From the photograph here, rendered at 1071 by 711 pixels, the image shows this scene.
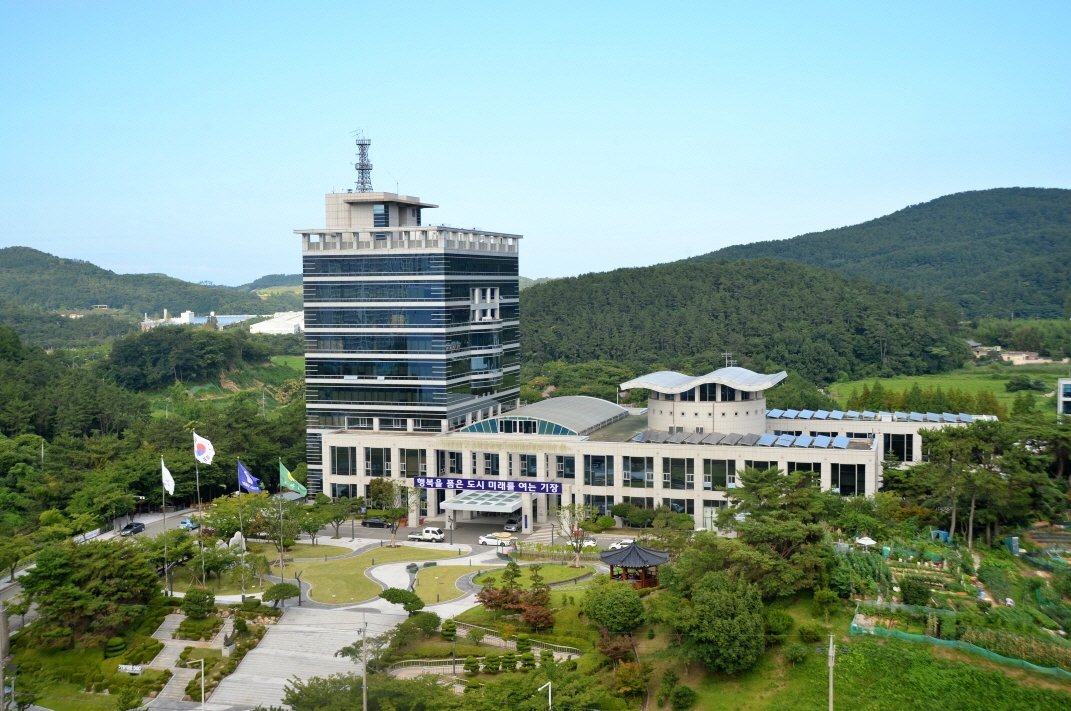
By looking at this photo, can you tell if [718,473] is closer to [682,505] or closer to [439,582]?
[682,505]

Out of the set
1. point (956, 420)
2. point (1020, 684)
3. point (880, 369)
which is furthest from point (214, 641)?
point (880, 369)

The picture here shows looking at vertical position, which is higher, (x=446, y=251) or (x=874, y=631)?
(x=446, y=251)

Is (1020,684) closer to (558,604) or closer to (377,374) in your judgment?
(558,604)

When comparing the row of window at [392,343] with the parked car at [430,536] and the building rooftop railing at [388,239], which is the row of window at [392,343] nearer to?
the building rooftop railing at [388,239]

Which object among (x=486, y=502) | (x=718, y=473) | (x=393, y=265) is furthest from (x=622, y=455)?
(x=393, y=265)

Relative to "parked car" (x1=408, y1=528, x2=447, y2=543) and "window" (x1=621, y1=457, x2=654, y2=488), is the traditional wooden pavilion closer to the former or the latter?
"window" (x1=621, y1=457, x2=654, y2=488)

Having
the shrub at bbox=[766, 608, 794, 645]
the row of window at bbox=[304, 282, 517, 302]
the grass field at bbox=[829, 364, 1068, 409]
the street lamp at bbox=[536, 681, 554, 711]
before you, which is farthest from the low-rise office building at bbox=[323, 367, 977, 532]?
the grass field at bbox=[829, 364, 1068, 409]

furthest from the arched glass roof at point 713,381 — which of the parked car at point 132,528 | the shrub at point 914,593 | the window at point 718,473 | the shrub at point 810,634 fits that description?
the parked car at point 132,528
